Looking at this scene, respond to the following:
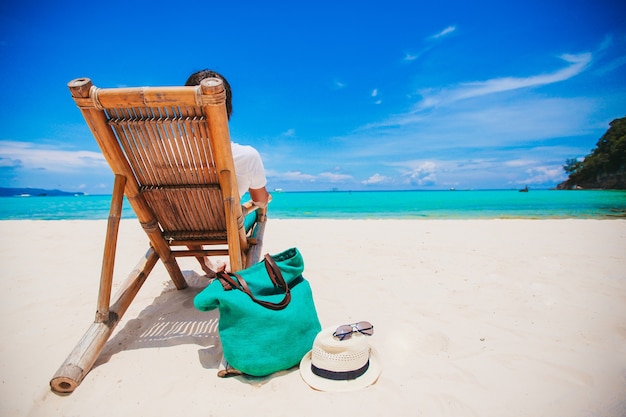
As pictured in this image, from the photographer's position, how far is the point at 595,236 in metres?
5.57

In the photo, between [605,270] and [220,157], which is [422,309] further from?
[605,270]

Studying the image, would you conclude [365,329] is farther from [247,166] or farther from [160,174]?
[160,174]

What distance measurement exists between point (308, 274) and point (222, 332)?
1916 millimetres

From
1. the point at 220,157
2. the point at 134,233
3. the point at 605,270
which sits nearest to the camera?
the point at 220,157

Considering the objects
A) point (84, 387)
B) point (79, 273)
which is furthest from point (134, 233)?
point (84, 387)

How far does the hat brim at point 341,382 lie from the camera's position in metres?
1.65

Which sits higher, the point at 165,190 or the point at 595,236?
the point at 165,190

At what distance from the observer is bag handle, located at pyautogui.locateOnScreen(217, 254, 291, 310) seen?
1816 mm

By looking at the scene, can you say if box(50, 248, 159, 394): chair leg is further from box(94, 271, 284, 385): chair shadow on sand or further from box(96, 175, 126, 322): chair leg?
box(94, 271, 284, 385): chair shadow on sand

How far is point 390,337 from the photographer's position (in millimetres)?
2217


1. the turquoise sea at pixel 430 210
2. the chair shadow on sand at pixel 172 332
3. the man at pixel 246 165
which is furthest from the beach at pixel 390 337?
the turquoise sea at pixel 430 210

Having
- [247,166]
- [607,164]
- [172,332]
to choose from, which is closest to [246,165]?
[247,166]

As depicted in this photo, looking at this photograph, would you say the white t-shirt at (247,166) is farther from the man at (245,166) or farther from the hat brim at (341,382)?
the hat brim at (341,382)

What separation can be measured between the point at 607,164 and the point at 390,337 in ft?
200
